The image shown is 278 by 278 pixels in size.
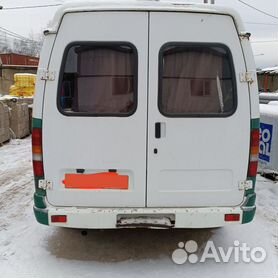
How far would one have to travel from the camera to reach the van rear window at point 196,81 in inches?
132

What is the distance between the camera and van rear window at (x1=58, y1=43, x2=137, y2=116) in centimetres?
332

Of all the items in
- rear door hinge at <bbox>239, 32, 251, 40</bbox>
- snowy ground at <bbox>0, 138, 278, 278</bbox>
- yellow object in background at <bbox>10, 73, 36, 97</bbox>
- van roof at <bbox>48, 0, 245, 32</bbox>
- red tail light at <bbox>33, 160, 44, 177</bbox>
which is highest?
van roof at <bbox>48, 0, 245, 32</bbox>

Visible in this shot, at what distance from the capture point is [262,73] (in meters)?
33.6

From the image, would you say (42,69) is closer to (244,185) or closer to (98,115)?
(98,115)

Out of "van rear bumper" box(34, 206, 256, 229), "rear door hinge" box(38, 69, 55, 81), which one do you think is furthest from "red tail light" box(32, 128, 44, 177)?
"rear door hinge" box(38, 69, 55, 81)

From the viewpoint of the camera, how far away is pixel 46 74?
329 cm

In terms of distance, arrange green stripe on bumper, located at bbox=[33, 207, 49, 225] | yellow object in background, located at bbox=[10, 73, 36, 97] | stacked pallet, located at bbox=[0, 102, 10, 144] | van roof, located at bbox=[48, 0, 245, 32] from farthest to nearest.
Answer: yellow object in background, located at bbox=[10, 73, 36, 97] < stacked pallet, located at bbox=[0, 102, 10, 144] < green stripe on bumper, located at bbox=[33, 207, 49, 225] < van roof, located at bbox=[48, 0, 245, 32]

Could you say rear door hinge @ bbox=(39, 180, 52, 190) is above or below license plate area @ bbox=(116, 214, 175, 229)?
above

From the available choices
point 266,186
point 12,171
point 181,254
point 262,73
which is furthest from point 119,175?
point 262,73

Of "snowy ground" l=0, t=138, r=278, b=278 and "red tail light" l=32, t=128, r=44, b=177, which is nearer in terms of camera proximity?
"red tail light" l=32, t=128, r=44, b=177

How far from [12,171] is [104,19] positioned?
17.5ft

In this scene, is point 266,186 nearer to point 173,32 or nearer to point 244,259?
point 244,259

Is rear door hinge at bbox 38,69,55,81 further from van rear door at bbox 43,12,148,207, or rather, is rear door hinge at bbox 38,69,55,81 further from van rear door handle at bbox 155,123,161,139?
van rear door handle at bbox 155,123,161,139

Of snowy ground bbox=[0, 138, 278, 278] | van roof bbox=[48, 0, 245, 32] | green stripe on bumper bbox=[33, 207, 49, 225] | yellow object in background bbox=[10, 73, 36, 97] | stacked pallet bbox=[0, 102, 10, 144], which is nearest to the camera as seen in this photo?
van roof bbox=[48, 0, 245, 32]
